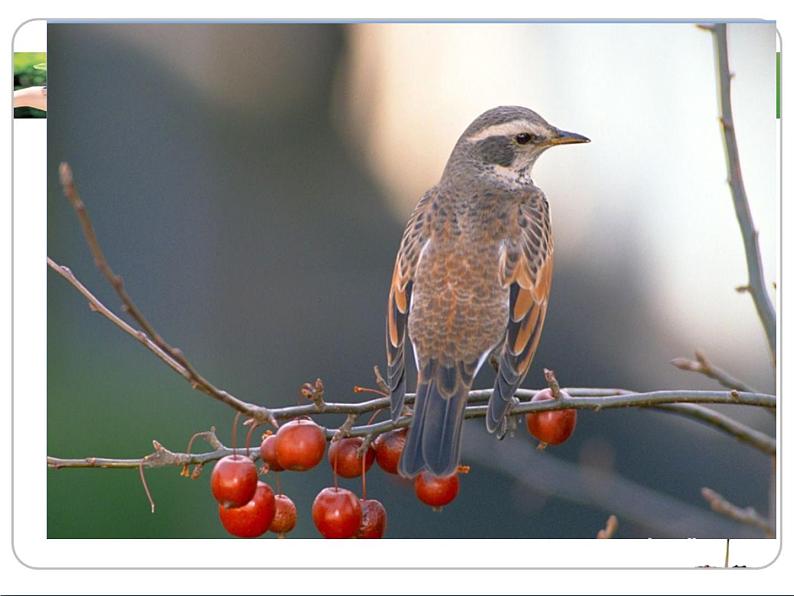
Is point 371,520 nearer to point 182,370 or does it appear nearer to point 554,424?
point 554,424

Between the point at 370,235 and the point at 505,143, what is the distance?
519 mm

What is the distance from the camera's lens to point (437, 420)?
2.24 m

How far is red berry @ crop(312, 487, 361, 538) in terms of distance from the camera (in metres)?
2.05

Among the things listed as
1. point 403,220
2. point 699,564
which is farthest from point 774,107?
point 699,564

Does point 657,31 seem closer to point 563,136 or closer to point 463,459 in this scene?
point 563,136

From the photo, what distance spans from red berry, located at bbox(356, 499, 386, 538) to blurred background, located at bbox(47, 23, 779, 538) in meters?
0.66

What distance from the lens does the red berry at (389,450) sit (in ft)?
7.07

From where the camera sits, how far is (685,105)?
2826mm

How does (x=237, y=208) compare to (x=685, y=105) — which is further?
(x=237, y=208)

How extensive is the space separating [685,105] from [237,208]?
4.48ft

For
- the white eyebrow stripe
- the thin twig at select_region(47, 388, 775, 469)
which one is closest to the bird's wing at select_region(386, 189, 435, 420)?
the thin twig at select_region(47, 388, 775, 469)

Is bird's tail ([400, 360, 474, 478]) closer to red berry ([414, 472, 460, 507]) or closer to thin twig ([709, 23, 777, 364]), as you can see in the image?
red berry ([414, 472, 460, 507])

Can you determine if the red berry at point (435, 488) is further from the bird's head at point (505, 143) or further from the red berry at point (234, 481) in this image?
the bird's head at point (505, 143)

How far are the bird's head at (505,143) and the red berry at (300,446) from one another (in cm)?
108
